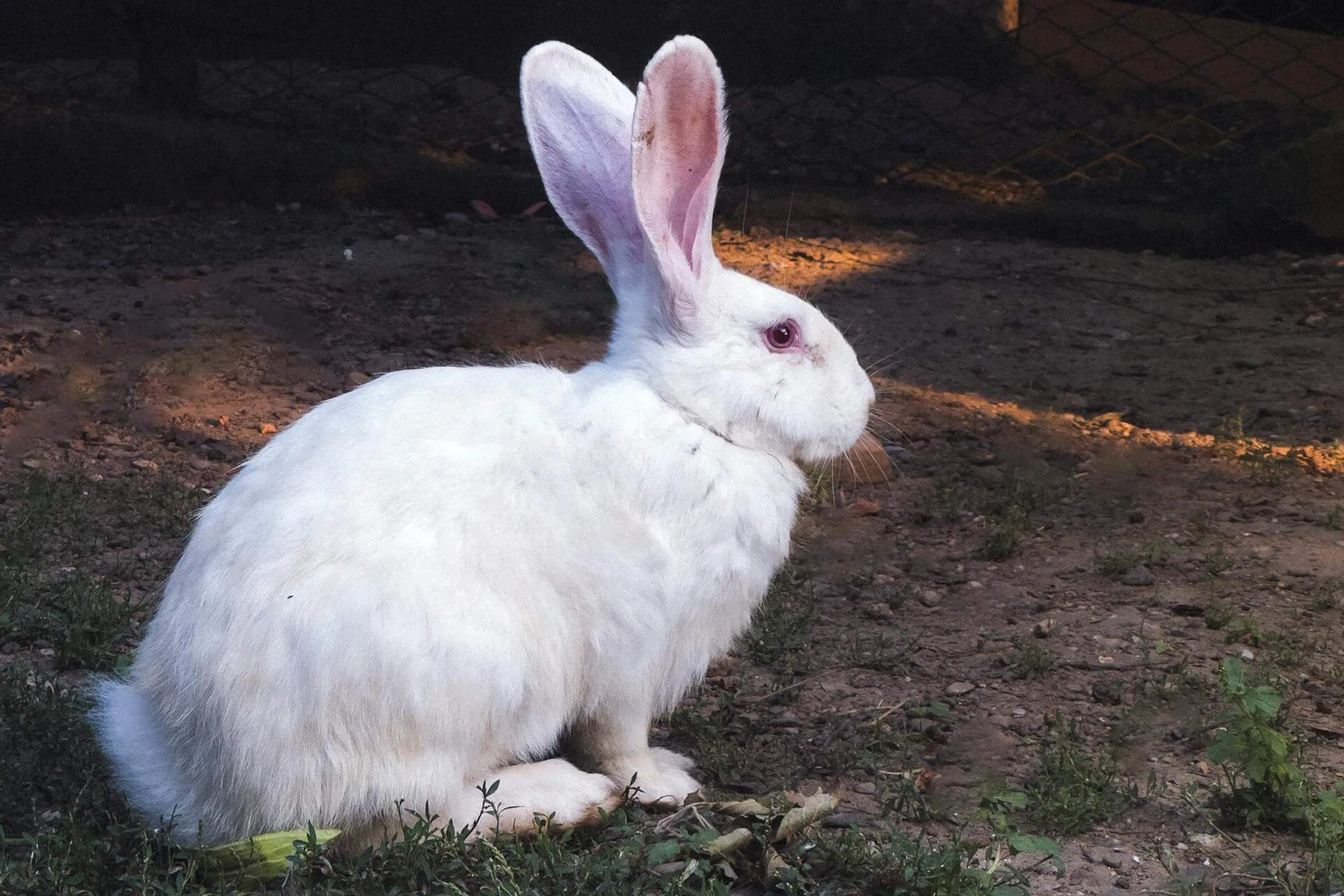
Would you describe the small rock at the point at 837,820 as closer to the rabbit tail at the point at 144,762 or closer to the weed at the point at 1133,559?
the rabbit tail at the point at 144,762

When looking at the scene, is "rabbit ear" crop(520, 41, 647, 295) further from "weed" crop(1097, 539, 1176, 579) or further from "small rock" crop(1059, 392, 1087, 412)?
"small rock" crop(1059, 392, 1087, 412)

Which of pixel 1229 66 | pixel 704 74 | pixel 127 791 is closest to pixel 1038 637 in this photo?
pixel 704 74

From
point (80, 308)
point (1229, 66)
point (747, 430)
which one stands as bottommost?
point (80, 308)

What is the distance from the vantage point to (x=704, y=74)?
2693 millimetres

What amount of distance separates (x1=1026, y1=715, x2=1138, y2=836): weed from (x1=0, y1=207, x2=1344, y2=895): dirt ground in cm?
4

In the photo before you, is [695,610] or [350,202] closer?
[695,610]

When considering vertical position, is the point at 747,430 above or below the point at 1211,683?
above

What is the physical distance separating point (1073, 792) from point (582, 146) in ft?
5.27

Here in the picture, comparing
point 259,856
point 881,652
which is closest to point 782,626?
point 881,652

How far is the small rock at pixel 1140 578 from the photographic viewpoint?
3.64 m

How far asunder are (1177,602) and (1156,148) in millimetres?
4391

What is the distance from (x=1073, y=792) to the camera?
2.72 metres

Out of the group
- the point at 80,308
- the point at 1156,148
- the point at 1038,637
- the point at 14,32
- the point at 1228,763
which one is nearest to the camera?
the point at 1228,763

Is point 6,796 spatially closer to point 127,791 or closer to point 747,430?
point 127,791
